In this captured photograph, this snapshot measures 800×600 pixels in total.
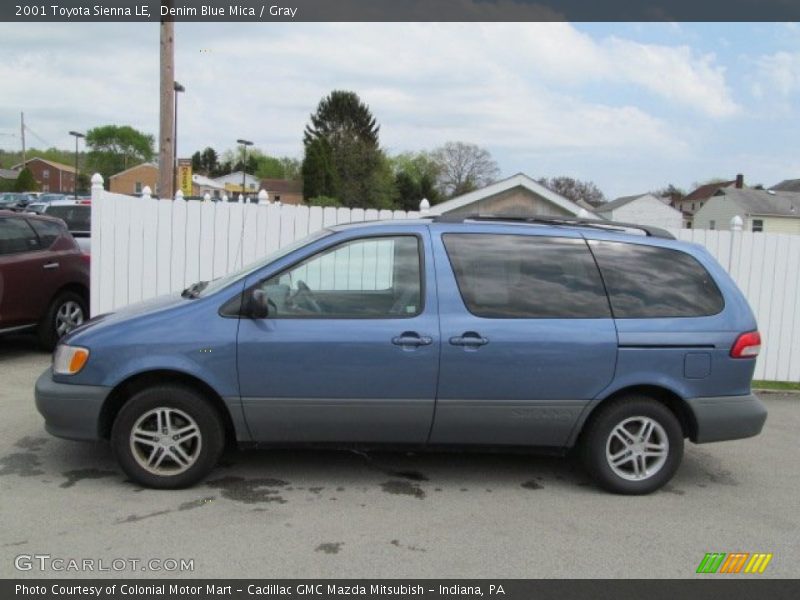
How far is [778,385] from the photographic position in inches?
325

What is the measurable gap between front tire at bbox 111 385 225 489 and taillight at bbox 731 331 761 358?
3393mm

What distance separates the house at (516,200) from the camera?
78.6 feet

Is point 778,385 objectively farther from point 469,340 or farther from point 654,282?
point 469,340

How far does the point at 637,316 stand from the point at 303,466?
2523 mm

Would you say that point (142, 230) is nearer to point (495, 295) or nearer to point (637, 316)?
point (495, 295)

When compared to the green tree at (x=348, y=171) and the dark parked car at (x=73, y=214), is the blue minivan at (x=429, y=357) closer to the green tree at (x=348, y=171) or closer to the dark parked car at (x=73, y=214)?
the dark parked car at (x=73, y=214)

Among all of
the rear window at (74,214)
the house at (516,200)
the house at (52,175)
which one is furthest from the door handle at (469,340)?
the house at (52,175)

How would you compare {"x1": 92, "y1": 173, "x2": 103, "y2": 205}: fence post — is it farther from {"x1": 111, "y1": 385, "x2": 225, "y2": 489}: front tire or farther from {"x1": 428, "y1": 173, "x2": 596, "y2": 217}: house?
{"x1": 428, "y1": 173, "x2": 596, "y2": 217}: house

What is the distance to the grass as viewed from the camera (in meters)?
8.07

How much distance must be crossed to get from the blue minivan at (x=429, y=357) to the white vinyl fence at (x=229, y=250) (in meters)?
3.71

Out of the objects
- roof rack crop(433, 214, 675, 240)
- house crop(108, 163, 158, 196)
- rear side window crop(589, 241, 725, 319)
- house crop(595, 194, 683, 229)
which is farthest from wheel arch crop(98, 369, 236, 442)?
house crop(108, 163, 158, 196)
